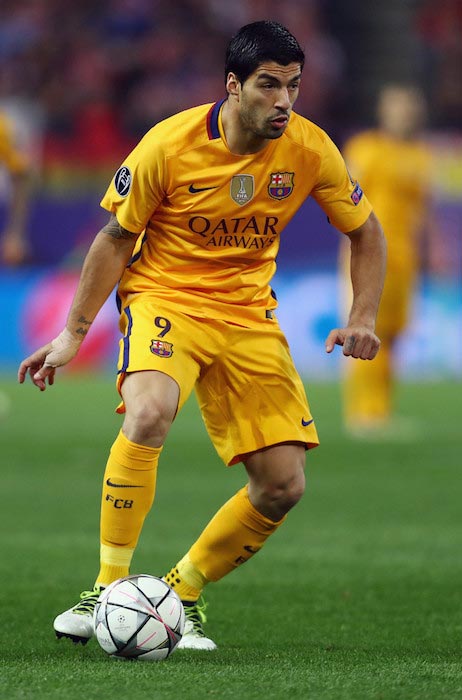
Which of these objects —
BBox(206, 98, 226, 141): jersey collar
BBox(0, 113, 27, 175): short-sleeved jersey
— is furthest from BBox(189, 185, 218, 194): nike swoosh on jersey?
BBox(0, 113, 27, 175): short-sleeved jersey

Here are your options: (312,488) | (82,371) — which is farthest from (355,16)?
(312,488)

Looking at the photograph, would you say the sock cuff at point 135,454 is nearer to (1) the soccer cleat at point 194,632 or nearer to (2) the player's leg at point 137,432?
(2) the player's leg at point 137,432

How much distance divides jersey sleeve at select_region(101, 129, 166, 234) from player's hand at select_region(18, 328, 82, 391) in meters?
0.44

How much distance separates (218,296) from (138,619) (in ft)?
3.77

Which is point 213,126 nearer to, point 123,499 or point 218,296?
point 218,296

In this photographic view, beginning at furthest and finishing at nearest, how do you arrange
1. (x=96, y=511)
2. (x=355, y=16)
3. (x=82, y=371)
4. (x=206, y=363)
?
1. (x=355, y=16)
2. (x=82, y=371)
3. (x=96, y=511)
4. (x=206, y=363)

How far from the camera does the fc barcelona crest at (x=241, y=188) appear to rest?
4.65 metres

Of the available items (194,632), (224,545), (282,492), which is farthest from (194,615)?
(282,492)

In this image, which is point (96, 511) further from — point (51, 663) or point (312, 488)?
point (51, 663)

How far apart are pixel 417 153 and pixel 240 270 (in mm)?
6542

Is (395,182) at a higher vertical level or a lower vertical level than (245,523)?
higher

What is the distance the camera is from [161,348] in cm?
455

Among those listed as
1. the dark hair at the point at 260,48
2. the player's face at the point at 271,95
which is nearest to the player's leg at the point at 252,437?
the player's face at the point at 271,95

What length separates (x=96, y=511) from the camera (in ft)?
26.0
